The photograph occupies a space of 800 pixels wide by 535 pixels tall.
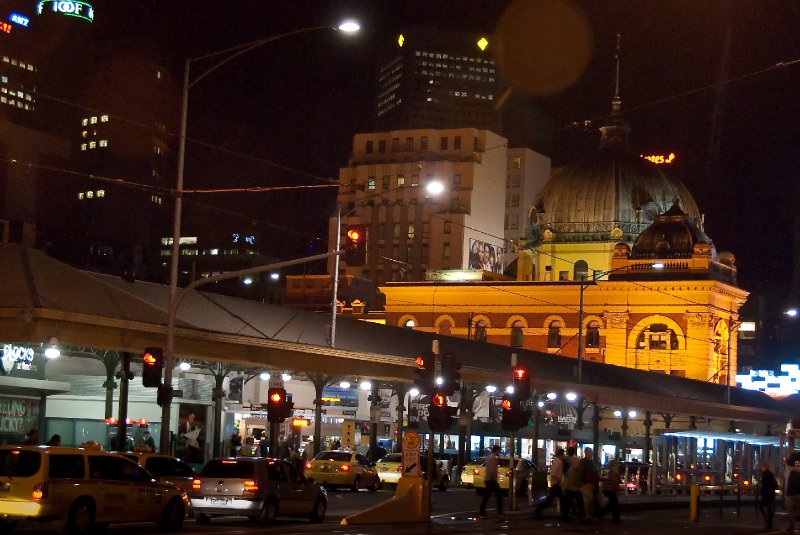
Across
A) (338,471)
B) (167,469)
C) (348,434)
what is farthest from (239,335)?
(348,434)

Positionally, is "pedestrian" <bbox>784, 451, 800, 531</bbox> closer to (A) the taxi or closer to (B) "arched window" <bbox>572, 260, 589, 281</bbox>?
(A) the taxi

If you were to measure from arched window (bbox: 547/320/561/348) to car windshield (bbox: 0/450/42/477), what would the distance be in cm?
8235

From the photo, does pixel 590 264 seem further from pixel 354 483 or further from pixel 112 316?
pixel 112 316

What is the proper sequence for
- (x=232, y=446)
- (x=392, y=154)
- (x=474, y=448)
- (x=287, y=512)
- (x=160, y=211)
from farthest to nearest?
(x=160, y=211) → (x=392, y=154) → (x=474, y=448) → (x=232, y=446) → (x=287, y=512)

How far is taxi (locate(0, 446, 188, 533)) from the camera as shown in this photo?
2405 centimetres

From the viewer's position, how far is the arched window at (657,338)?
4114 inches

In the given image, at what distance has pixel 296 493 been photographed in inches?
1224

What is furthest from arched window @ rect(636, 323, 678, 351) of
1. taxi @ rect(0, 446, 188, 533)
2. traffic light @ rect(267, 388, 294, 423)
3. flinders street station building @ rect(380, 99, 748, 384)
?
taxi @ rect(0, 446, 188, 533)

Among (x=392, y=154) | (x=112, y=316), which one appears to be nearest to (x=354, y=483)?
(x=112, y=316)

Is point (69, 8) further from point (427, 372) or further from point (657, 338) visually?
point (427, 372)

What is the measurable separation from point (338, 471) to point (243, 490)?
16855 mm

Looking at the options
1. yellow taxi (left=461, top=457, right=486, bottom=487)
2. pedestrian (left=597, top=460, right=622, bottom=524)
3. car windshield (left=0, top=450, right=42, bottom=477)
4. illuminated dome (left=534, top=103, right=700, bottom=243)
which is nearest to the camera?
car windshield (left=0, top=450, right=42, bottom=477)

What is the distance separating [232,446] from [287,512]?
13.4 m

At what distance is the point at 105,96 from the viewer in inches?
6895
